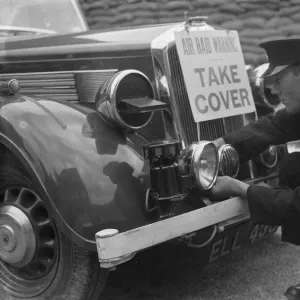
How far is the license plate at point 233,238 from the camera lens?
7.93 feet

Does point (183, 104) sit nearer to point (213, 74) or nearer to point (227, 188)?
point (213, 74)

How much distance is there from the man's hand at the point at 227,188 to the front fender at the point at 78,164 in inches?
12.6

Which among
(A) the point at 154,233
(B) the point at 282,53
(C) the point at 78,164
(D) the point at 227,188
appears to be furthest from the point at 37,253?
(B) the point at 282,53

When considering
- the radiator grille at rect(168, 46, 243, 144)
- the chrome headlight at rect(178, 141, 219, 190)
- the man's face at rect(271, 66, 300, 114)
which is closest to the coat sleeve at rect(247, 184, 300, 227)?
the chrome headlight at rect(178, 141, 219, 190)

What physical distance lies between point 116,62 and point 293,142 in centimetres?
109

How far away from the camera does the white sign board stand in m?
2.60

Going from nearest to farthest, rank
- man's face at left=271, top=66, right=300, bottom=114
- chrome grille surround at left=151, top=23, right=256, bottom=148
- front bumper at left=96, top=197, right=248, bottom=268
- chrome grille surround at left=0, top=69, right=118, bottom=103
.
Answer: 1. front bumper at left=96, top=197, right=248, bottom=268
2. man's face at left=271, top=66, right=300, bottom=114
3. chrome grille surround at left=151, top=23, right=256, bottom=148
4. chrome grille surround at left=0, top=69, right=118, bottom=103

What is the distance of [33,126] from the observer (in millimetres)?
2174

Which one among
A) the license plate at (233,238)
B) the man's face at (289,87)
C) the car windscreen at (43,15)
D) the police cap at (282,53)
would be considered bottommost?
the license plate at (233,238)

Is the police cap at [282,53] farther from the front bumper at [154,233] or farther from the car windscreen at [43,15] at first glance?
the car windscreen at [43,15]

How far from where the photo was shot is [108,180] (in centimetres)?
210

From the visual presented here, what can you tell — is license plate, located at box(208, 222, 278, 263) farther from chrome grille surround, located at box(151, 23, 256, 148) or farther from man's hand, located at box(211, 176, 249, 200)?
chrome grille surround, located at box(151, 23, 256, 148)

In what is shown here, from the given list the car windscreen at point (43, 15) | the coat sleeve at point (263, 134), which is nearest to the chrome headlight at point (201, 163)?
the coat sleeve at point (263, 134)

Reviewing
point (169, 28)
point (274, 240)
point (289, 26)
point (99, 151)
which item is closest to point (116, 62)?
point (169, 28)
